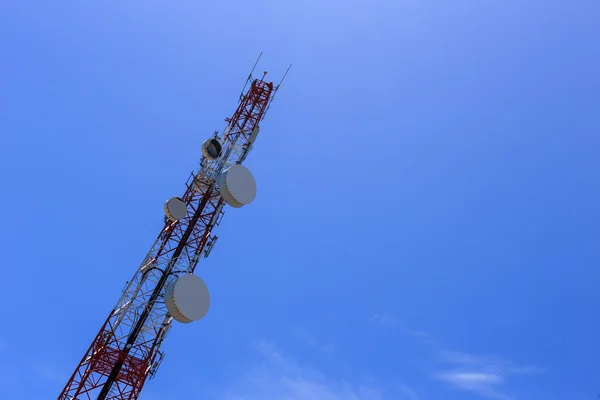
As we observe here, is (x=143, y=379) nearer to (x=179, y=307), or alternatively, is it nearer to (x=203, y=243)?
(x=179, y=307)

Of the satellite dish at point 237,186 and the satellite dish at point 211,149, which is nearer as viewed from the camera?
the satellite dish at point 237,186

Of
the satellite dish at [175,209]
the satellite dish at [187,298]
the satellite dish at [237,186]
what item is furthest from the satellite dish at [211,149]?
the satellite dish at [187,298]

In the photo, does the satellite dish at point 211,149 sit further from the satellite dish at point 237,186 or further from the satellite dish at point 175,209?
the satellite dish at point 175,209

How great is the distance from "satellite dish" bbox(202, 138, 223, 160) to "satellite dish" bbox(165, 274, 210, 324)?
10812mm

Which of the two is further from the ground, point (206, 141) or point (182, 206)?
point (206, 141)

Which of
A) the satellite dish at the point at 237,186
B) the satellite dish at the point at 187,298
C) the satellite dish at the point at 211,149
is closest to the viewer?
the satellite dish at the point at 187,298

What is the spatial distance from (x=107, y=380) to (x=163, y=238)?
10781mm

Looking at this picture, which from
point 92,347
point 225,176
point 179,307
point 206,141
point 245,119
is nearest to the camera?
point 179,307

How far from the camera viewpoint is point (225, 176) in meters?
37.9

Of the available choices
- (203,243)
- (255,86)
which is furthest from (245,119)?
(203,243)

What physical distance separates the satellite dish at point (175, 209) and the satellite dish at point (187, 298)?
5905 mm

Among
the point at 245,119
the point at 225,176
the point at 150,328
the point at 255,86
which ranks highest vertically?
the point at 255,86

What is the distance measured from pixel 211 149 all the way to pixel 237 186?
4.39 metres

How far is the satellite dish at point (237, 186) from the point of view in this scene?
37844mm
